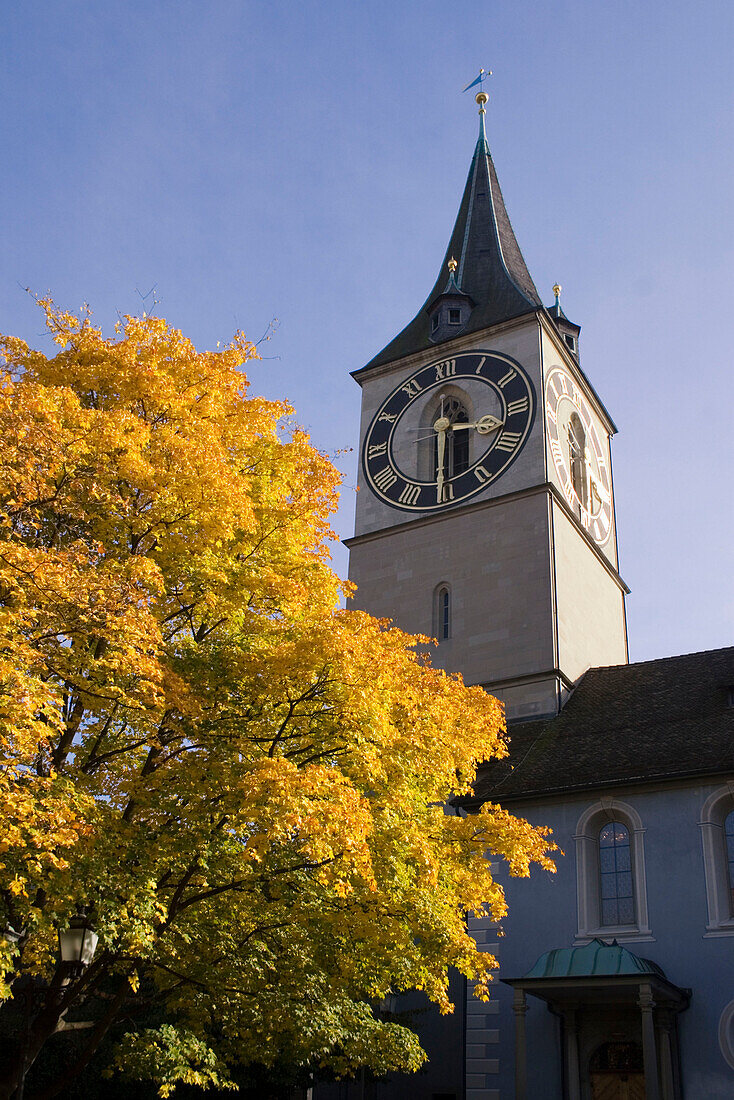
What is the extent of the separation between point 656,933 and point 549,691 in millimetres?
7947

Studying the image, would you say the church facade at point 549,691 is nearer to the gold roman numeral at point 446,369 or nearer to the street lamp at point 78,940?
the gold roman numeral at point 446,369

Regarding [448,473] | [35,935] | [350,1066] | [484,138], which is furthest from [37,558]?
[484,138]

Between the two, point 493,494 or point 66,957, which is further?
point 493,494

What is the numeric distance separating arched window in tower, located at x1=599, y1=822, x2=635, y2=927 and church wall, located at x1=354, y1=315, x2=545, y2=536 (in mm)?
11474

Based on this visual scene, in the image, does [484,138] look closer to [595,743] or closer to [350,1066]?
[595,743]

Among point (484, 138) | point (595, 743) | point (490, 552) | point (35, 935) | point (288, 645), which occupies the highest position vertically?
point (484, 138)

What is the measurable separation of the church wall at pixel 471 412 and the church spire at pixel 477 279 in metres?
0.42

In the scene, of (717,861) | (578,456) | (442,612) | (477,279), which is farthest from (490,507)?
(717,861)

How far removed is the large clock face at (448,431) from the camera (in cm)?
3033

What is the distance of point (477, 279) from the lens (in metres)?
35.8

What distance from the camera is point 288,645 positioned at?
11.5 m

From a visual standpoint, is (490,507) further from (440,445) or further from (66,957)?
(66,957)

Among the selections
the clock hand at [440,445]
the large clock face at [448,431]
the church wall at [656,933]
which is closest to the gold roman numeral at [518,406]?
the large clock face at [448,431]

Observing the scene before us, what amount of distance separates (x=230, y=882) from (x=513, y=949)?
9024 millimetres
